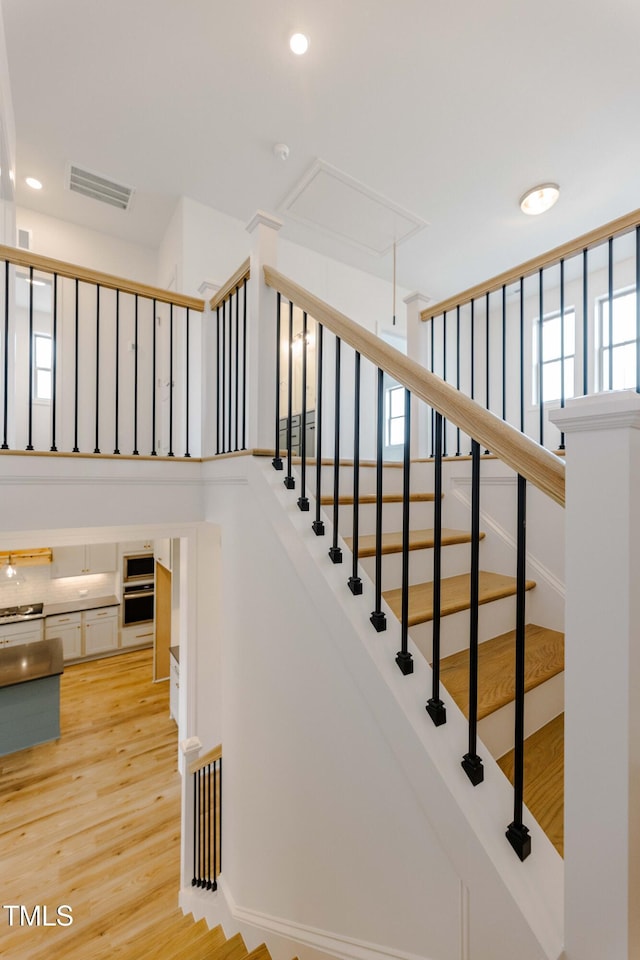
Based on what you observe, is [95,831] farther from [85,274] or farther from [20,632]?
[85,274]

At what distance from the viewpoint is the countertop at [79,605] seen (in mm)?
6380

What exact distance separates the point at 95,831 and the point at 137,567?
389 cm

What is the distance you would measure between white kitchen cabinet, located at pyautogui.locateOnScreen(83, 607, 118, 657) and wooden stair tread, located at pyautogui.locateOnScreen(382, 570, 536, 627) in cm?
646

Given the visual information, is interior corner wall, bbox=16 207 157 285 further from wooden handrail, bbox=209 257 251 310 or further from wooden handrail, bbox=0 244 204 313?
wooden handrail, bbox=209 257 251 310

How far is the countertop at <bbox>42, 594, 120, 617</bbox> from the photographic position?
20.9 feet

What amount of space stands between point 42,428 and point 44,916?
450 cm

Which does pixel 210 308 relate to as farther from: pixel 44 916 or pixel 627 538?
pixel 44 916

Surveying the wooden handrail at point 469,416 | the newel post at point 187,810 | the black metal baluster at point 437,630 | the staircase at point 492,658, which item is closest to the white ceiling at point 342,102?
the wooden handrail at point 469,416

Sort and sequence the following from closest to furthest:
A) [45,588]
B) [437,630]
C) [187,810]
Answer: [437,630]
[187,810]
[45,588]

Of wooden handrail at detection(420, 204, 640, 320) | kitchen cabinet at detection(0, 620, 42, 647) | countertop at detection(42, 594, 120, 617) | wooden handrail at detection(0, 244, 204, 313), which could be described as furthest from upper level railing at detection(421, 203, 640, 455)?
kitchen cabinet at detection(0, 620, 42, 647)

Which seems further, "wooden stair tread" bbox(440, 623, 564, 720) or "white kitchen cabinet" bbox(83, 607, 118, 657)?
"white kitchen cabinet" bbox(83, 607, 118, 657)

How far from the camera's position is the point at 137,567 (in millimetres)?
6918

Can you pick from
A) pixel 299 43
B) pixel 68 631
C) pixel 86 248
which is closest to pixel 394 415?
pixel 299 43

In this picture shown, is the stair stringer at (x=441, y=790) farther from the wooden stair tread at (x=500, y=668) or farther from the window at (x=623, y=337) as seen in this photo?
the window at (x=623, y=337)
